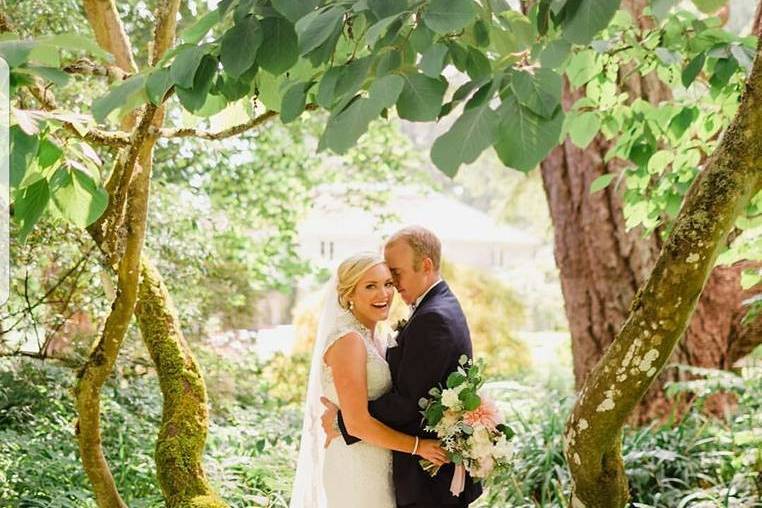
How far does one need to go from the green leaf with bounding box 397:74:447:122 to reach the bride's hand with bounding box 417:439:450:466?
1.85 meters

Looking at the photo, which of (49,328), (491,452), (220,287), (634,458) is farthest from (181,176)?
(491,452)

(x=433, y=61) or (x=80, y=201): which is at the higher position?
(x=433, y=61)

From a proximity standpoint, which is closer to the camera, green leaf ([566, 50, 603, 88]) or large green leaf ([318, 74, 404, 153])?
large green leaf ([318, 74, 404, 153])

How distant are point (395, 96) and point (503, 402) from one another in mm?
6184

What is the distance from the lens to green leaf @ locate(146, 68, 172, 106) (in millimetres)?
1772

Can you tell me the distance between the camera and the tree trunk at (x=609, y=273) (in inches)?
227

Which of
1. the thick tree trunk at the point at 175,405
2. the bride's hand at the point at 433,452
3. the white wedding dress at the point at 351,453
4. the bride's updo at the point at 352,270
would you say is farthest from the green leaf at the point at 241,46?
the thick tree trunk at the point at 175,405

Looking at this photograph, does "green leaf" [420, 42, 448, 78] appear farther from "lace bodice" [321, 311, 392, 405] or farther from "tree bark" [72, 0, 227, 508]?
"lace bodice" [321, 311, 392, 405]

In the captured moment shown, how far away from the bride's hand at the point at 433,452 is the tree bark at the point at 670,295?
0.50m

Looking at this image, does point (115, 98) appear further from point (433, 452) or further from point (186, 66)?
point (433, 452)

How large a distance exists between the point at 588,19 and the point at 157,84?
881 millimetres

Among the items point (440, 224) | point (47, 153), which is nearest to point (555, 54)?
point (47, 153)

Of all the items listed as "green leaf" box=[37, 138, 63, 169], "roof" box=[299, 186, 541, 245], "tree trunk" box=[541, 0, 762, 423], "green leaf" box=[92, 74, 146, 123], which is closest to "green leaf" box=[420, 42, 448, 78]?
"green leaf" box=[92, 74, 146, 123]

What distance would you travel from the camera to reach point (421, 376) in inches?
121
